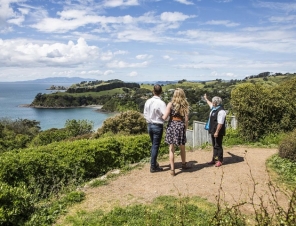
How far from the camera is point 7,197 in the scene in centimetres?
492

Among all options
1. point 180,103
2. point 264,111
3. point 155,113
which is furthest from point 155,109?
point 264,111

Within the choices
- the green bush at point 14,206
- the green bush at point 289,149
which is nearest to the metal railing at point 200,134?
the green bush at point 289,149

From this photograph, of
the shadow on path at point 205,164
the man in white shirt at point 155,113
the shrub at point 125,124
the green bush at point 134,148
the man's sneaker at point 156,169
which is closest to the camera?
the man in white shirt at point 155,113

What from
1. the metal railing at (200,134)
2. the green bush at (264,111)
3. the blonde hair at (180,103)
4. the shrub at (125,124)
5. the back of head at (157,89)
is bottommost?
the shrub at (125,124)

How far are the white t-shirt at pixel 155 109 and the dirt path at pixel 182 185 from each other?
1.41m

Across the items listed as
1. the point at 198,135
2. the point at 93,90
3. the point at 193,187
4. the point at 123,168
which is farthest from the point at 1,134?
the point at 93,90

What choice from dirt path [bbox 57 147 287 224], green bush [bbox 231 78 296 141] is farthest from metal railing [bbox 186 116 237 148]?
dirt path [bbox 57 147 287 224]

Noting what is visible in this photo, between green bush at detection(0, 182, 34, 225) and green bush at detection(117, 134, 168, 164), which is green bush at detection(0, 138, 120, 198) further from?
green bush at detection(0, 182, 34, 225)

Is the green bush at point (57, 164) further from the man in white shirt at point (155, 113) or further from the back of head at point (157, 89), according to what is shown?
the back of head at point (157, 89)

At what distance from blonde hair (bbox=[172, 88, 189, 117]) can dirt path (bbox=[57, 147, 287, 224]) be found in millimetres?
1583

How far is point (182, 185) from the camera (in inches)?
250

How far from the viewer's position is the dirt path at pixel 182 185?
18.5 feet

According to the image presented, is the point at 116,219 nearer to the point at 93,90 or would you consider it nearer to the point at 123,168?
the point at 123,168

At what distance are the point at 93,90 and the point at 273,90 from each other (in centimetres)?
16250
